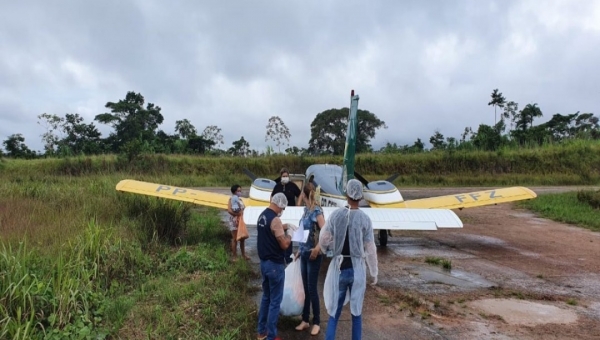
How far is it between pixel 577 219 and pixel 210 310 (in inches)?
469

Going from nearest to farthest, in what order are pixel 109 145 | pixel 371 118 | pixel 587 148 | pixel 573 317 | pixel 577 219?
pixel 573 317, pixel 577 219, pixel 587 148, pixel 109 145, pixel 371 118

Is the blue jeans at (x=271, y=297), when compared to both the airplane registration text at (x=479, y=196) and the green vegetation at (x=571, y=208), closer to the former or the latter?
the airplane registration text at (x=479, y=196)

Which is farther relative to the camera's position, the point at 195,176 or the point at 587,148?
the point at 587,148

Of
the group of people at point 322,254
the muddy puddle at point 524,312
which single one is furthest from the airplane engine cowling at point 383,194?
the group of people at point 322,254

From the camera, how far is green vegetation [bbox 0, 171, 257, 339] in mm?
3764

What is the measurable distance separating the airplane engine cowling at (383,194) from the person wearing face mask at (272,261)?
5088 mm

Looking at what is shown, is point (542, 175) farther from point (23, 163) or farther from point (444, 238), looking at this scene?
point (23, 163)

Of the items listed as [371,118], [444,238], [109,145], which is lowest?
[444,238]

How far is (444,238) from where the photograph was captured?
32.6 ft

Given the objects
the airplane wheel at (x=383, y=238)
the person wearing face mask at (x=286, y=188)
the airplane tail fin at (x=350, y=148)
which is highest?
the airplane tail fin at (x=350, y=148)

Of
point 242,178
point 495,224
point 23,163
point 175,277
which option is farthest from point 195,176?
point 175,277

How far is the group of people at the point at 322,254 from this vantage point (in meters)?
3.65

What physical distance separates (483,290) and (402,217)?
1540 millimetres

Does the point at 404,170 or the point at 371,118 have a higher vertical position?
the point at 371,118
